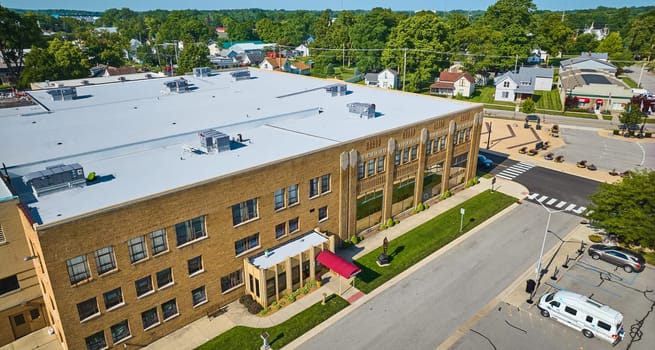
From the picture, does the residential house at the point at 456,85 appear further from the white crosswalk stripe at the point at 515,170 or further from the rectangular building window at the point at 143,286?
the rectangular building window at the point at 143,286

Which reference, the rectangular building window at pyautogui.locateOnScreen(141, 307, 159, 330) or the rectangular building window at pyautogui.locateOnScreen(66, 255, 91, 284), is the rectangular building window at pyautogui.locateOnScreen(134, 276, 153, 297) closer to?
the rectangular building window at pyautogui.locateOnScreen(141, 307, 159, 330)

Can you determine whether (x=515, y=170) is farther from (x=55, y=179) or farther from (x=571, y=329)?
(x=55, y=179)

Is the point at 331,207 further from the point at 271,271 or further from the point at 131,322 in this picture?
the point at 131,322

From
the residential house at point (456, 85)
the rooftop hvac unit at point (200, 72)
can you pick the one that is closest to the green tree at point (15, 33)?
the rooftop hvac unit at point (200, 72)

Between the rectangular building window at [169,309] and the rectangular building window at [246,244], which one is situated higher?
the rectangular building window at [246,244]

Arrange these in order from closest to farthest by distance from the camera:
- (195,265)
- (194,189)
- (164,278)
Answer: (194,189) < (164,278) < (195,265)

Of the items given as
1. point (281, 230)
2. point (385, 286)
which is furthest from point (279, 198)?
point (385, 286)

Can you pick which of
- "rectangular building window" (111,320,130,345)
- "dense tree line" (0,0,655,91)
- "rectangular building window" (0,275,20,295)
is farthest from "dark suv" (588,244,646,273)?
"dense tree line" (0,0,655,91)

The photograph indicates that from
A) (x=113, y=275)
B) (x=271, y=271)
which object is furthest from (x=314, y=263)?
(x=113, y=275)
